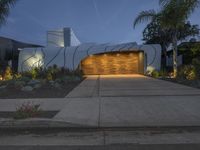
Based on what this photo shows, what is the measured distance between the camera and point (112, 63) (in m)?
53.1

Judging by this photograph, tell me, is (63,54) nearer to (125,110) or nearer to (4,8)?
(4,8)

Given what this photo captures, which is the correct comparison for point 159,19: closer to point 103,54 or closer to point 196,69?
point 196,69

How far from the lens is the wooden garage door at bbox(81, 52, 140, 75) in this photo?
52.8 meters

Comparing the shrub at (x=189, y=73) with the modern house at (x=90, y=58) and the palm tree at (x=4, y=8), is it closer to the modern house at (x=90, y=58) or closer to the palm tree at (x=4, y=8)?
the palm tree at (x=4, y=8)

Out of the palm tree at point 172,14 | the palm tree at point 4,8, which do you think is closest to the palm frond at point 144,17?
the palm tree at point 172,14

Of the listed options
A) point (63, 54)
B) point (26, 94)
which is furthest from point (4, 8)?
point (63, 54)

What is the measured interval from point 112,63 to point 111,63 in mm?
119

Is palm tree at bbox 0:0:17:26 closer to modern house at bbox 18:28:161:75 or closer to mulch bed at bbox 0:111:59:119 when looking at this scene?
mulch bed at bbox 0:111:59:119

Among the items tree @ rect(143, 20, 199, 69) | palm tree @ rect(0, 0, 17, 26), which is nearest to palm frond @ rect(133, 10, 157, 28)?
palm tree @ rect(0, 0, 17, 26)

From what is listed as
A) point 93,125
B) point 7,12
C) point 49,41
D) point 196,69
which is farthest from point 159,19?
point 49,41

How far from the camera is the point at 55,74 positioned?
32.3m

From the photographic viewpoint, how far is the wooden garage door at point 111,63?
5284cm

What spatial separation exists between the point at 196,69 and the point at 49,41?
1626 inches

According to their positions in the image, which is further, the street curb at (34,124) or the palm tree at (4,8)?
the palm tree at (4,8)
